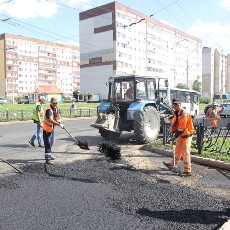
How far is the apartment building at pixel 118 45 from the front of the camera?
68.5m

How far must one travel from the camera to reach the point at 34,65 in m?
98.5

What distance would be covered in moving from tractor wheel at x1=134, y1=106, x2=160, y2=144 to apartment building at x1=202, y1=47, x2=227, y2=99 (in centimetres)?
10160

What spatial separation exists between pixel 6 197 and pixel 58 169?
1.72 meters

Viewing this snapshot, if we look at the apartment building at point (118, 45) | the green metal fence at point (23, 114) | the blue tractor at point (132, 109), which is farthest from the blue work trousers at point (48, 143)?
the apartment building at point (118, 45)

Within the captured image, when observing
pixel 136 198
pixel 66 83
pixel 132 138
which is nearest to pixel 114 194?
pixel 136 198

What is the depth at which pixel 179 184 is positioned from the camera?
5312mm

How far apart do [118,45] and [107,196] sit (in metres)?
66.2

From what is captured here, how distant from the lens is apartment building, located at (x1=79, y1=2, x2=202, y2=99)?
6850cm

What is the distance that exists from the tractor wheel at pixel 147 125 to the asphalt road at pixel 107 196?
7.40 ft

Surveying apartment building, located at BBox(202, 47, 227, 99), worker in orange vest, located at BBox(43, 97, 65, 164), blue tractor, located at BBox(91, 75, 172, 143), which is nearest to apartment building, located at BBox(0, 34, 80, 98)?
apartment building, located at BBox(202, 47, 227, 99)

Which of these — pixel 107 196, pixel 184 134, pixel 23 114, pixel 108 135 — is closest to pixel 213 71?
pixel 23 114

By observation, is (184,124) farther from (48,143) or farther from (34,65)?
(34,65)

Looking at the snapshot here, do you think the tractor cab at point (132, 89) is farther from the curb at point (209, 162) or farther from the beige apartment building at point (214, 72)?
the beige apartment building at point (214, 72)

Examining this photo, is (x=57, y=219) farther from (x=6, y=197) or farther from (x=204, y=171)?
(x=204, y=171)
